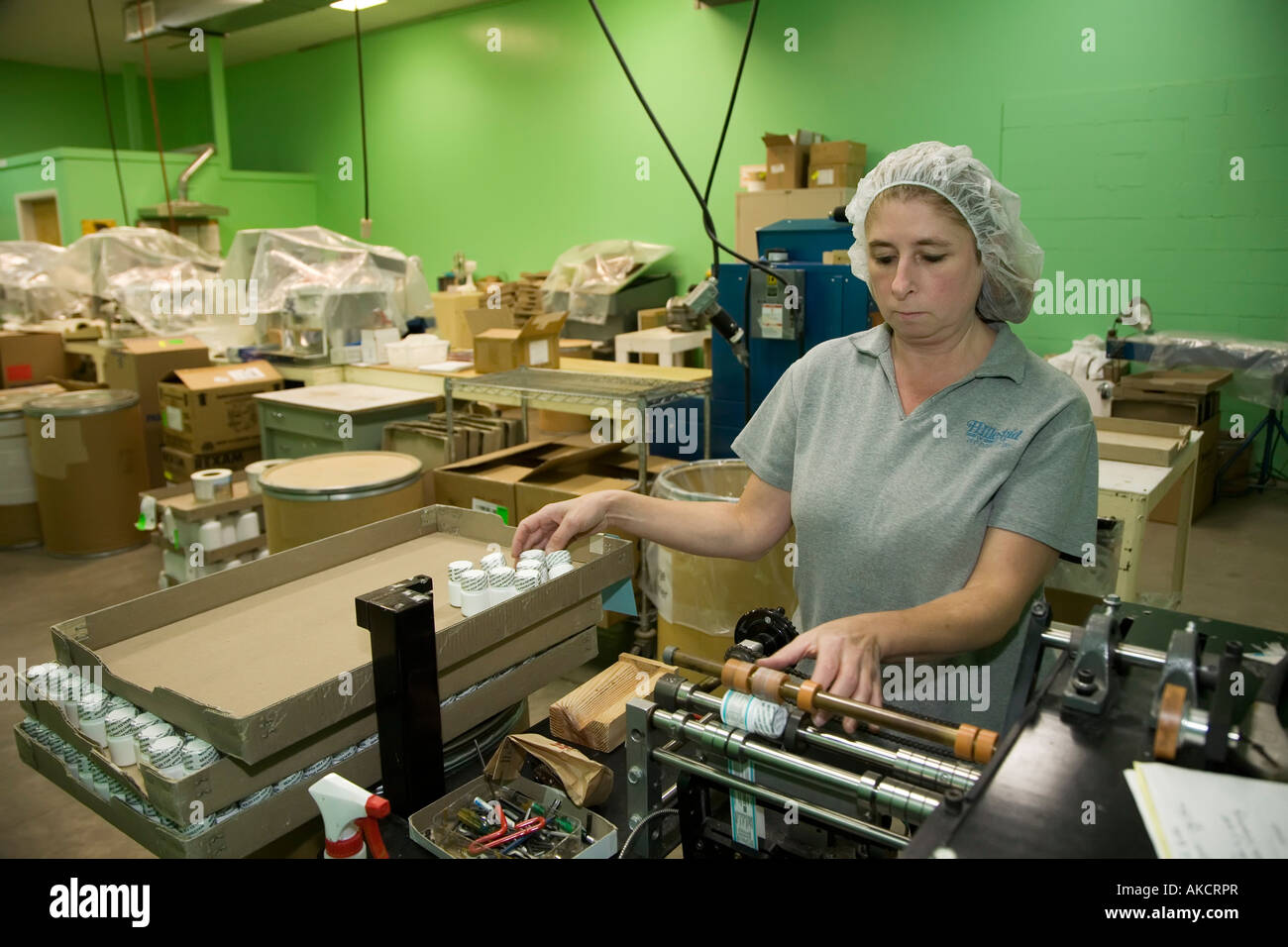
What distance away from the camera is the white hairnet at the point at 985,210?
3.84 feet

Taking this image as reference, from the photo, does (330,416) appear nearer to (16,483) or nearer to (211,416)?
(211,416)

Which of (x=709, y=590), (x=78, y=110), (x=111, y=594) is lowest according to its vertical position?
(x=111, y=594)

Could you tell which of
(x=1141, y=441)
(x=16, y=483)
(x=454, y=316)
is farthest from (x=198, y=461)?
(x=1141, y=441)

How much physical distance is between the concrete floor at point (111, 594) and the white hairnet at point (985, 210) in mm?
1866

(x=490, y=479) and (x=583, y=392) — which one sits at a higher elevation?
(x=583, y=392)

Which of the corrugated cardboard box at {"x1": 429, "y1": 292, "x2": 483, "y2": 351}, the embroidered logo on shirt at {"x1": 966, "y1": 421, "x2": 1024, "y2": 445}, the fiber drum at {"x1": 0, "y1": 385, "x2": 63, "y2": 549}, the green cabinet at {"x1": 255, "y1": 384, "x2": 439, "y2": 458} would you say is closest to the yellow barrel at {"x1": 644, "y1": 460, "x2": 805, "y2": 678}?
the embroidered logo on shirt at {"x1": 966, "y1": 421, "x2": 1024, "y2": 445}

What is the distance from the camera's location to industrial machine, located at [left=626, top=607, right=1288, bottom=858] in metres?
0.62

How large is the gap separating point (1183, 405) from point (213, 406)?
4257 millimetres

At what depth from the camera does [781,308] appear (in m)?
2.93

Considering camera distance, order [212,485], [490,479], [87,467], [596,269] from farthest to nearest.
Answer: [596,269] < [87,467] < [212,485] < [490,479]

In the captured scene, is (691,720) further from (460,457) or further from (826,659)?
(460,457)

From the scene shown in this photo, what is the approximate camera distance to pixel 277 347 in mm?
4352

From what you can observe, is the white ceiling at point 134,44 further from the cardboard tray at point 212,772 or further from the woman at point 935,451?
the cardboard tray at point 212,772

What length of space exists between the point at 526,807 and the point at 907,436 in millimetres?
690
